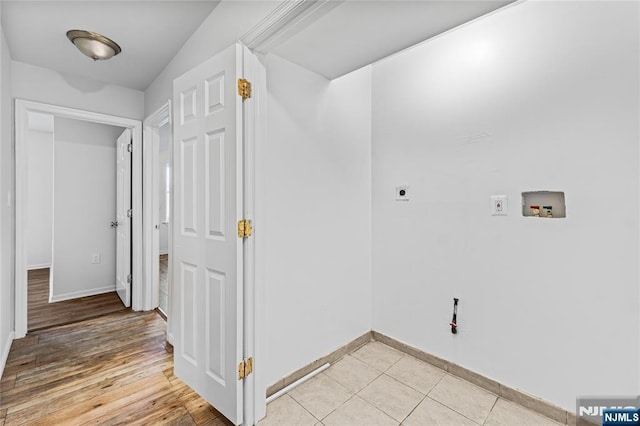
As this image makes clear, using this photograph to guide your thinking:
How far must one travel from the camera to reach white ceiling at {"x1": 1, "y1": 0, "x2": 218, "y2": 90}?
71.9 inches

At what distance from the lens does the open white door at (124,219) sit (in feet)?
10.6

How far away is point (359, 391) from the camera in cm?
185

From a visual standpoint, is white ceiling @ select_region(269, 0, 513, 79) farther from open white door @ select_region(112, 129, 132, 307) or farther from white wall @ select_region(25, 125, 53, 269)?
white wall @ select_region(25, 125, 53, 269)

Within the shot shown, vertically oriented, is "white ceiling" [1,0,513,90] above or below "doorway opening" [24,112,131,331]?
above

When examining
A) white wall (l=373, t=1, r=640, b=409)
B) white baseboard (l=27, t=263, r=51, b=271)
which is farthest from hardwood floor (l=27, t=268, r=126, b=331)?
white wall (l=373, t=1, r=640, b=409)

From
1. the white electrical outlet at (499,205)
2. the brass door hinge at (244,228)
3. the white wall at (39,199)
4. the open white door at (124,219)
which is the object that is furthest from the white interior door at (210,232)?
the white wall at (39,199)

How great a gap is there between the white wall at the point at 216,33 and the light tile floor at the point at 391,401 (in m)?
2.18

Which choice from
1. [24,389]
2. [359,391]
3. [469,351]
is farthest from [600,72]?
[24,389]

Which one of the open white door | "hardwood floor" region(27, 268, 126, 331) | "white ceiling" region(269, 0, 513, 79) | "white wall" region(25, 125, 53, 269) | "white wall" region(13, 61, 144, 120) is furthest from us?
"white wall" region(25, 125, 53, 269)

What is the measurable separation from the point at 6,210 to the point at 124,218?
112 cm

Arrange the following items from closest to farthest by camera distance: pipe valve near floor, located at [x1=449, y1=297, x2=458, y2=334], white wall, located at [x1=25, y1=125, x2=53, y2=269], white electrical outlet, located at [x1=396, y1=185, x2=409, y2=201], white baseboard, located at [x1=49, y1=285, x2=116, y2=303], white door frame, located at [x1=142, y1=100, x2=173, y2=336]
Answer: pipe valve near floor, located at [x1=449, y1=297, x2=458, y2=334] < white electrical outlet, located at [x1=396, y1=185, x2=409, y2=201] < white door frame, located at [x1=142, y1=100, x2=173, y2=336] < white baseboard, located at [x1=49, y1=285, x2=116, y2=303] < white wall, located at [x1=25, y1=125, x2=53, y2=269]

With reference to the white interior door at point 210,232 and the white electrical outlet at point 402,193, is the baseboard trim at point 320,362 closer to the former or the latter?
the white interior door at point 210,232

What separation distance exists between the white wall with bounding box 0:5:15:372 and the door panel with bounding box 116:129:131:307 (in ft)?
2.98

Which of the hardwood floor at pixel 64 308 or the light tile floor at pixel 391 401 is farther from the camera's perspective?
the hardwood floor at pixel 64 308
